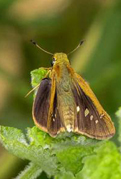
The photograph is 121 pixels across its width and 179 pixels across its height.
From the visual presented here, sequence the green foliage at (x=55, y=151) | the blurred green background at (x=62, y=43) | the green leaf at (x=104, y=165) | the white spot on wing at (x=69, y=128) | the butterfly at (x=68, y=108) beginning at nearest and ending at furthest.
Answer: the green leaf at (x=104, y=165), the green foliage at (x=55, y=151), the white spot on wing at (x=69, y=128), the butterfly at (x=68, y=108), the blurred green background at (x=62, y=43)

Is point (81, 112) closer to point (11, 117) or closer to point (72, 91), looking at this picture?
point (72, 91)

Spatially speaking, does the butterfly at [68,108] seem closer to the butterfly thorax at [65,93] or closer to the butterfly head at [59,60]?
the butterfly thorax at [65,93]

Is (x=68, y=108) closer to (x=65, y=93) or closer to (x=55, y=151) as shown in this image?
(x=65, y=93)

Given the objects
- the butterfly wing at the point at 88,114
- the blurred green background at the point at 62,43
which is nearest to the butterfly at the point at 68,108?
the butterfly wing at the point at 88,114

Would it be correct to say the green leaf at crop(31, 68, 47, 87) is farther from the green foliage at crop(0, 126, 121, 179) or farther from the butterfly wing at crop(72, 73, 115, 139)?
the green foliage at crop(0, 126, 121, 179)

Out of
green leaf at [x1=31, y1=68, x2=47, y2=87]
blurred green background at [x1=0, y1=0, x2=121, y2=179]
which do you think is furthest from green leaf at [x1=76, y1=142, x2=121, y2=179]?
blurred green background at [x1=0, y1=0, x2=121, y2=179]

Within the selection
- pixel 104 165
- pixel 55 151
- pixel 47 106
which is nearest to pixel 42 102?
pixel 47 106

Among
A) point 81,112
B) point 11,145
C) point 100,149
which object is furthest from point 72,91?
point 100,149
